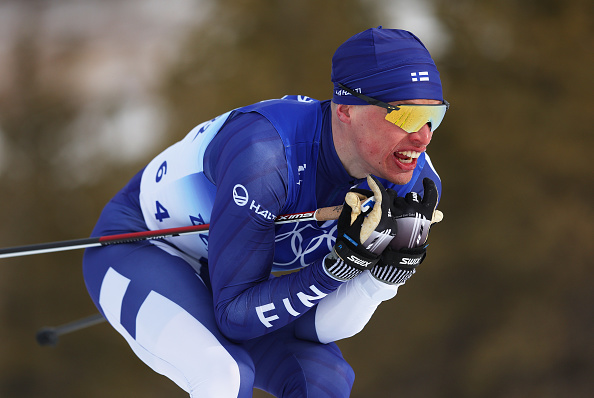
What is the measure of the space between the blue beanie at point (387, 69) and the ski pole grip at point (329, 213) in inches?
7.0

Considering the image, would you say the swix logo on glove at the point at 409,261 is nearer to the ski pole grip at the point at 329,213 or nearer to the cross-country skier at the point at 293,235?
the cross-country skier at the point at 293,235

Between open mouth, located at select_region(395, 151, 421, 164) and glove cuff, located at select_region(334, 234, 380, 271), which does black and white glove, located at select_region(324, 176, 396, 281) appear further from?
open mouth, located at select_region(395, 151, 421, 164)

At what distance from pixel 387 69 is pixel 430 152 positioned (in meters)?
1.57

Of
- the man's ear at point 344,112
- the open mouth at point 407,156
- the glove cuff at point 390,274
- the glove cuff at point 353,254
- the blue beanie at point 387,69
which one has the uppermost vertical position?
the blue beanie at point 387,69

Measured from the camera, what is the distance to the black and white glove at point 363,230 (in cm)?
98

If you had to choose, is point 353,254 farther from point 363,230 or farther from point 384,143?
point 384,143

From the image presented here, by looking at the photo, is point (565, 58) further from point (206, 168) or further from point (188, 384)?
point (188, 384)

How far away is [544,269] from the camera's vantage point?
2.52 metres

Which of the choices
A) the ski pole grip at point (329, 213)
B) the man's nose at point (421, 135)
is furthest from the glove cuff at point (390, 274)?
the man's nose at point (421, 135)

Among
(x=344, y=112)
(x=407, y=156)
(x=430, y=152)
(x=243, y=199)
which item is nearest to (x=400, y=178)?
(x=407, y=156)

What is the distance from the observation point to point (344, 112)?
1103 millimetres

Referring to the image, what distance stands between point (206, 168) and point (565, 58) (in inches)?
71.1

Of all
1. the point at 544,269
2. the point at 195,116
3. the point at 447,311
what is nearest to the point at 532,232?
the point at 544,269

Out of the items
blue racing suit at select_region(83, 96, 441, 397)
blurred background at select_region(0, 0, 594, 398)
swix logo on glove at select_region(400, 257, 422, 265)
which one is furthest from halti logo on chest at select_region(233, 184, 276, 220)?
blurred background at select_region(0, 0, 594, 398)
